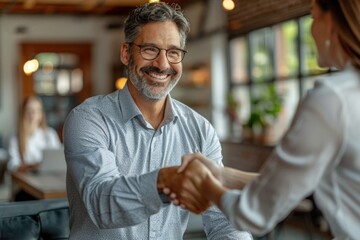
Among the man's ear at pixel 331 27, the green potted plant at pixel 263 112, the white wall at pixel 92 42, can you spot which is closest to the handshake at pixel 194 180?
the man's ear at pixel 331 27

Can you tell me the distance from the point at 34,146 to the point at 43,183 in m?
1.76

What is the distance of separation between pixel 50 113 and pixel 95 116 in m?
10.7

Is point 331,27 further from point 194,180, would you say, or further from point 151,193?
point 151,193

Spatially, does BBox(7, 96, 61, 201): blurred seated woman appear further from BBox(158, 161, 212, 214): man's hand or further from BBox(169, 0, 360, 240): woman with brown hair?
BBox(169, 0, 360, 240): woman with brown hair

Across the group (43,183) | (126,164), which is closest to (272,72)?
(43,183)

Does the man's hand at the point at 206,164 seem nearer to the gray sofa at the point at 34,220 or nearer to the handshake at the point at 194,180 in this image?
the handshake at the point at 194,180

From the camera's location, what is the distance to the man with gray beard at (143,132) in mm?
1969

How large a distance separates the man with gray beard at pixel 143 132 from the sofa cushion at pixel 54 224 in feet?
2.02

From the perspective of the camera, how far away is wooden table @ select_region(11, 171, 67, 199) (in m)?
4.72

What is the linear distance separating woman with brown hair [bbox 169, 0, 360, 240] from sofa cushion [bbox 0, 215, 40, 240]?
4.30 feet

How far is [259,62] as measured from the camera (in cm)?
934

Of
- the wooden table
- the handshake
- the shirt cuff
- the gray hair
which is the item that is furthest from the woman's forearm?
the wooden table

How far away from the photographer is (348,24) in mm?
1400

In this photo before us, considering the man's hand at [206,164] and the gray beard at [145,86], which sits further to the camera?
the gray beard at [145,86]
